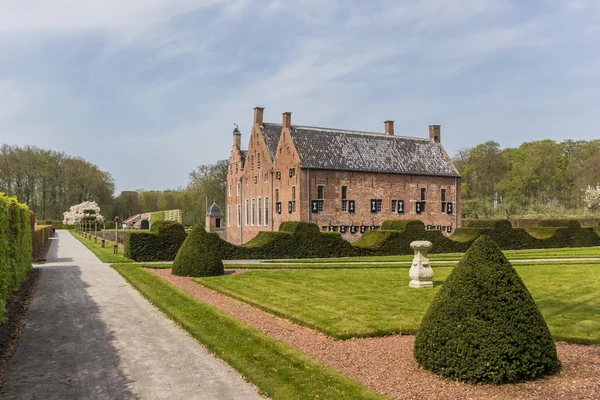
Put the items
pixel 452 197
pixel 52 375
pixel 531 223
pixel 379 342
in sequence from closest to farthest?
1. pixel 52 375
2. pixel 379 342
3. pixel 452 197
4. pixel 531 223

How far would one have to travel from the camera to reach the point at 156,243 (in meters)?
24.1

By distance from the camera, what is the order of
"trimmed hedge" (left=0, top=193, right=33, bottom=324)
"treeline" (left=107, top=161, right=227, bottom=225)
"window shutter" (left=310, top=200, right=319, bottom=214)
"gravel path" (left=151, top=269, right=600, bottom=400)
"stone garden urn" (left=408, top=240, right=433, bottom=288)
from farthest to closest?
"treeline" (left=107, top=161, right=227, bottom=225) → "window shutter" (left=310, top=200, right=319, bottom=214) → "stone garden urn" (left=408, top=240, right=433, bottom=288) → "trimmed hedge" (left=0, top=193, right=33, bottom=324) → "gravel path" (left=151, top=269, right=600, bottom=400)

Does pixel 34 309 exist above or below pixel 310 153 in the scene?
below

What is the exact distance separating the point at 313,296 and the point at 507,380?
23.6 feet

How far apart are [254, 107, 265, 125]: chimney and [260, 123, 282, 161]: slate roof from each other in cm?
49

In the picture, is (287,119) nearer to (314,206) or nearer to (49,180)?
(314,206)

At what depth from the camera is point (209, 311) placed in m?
10.8

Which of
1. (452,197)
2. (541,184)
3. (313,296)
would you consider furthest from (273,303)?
(541,184)

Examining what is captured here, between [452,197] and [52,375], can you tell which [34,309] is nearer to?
[52,375]

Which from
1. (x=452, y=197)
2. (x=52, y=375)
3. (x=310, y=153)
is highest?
(x=310, y=153)

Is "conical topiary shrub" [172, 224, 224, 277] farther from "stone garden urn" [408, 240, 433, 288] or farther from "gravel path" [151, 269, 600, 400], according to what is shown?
"gravel path" [151, 269, 600, 400]

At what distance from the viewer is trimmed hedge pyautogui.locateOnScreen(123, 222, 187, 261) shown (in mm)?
23859

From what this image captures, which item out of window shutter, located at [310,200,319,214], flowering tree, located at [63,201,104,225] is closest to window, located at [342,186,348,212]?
window shutter, located at [310,200,319,214]

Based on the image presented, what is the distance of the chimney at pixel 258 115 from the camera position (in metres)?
42.4
